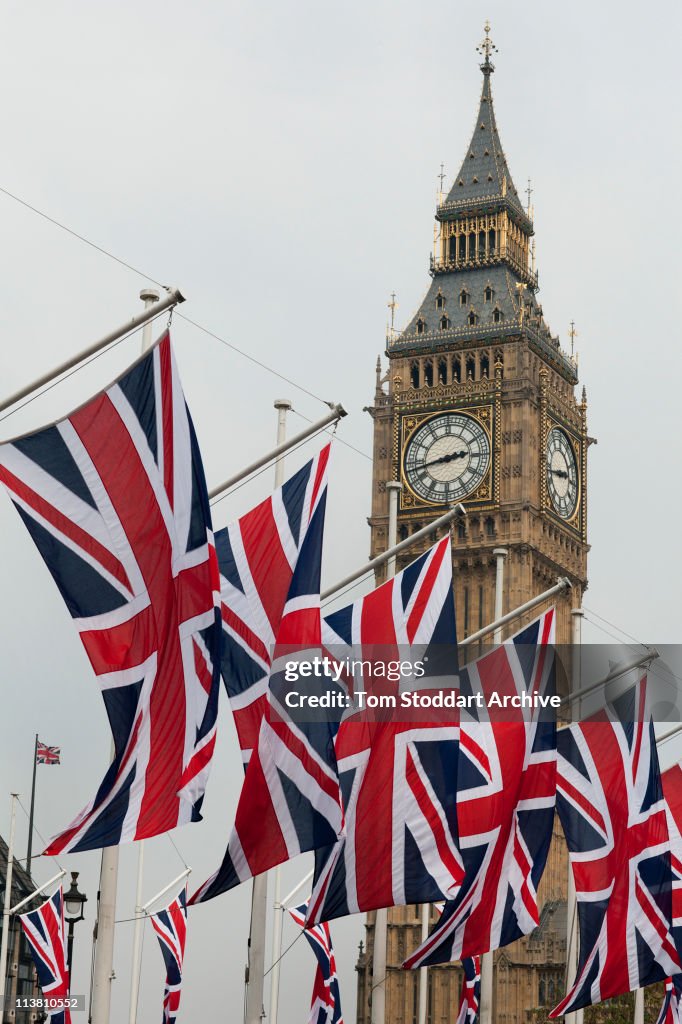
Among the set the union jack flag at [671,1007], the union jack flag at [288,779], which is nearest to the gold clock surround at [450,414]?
the union jack flag at [671,1007]

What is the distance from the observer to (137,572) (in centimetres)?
2081

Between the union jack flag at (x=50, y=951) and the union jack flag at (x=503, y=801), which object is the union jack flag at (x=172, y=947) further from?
the union jack flag at (x=503, y=801)

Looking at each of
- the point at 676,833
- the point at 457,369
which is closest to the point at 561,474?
the point at 457,369

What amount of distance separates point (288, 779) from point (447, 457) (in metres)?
76.9

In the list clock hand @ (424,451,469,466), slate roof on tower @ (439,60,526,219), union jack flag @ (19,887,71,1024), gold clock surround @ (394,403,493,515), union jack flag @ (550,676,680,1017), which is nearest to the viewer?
union jack flag @ (550,676,680,1017)

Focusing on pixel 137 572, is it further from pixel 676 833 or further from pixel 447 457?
pixel 447 457

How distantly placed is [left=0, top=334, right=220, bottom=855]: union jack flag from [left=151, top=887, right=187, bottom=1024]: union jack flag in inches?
1078

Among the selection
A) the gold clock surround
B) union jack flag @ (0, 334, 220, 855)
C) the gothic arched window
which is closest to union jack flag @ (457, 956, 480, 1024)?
union jack flag @ (0, 334, 220, 855)

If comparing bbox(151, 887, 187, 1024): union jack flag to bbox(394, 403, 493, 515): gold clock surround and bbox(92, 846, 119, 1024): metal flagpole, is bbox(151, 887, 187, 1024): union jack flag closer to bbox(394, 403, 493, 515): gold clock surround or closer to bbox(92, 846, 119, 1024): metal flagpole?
bbox(92, 846, 119, 1024): metal flagpole

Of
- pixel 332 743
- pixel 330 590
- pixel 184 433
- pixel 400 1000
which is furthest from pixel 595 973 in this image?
pixel 400 1000

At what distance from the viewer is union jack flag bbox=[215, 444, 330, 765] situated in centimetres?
2544

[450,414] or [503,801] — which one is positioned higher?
[450,414]

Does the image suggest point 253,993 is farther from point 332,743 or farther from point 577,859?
point 577,859

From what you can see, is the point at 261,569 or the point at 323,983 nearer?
the point at 261,569
